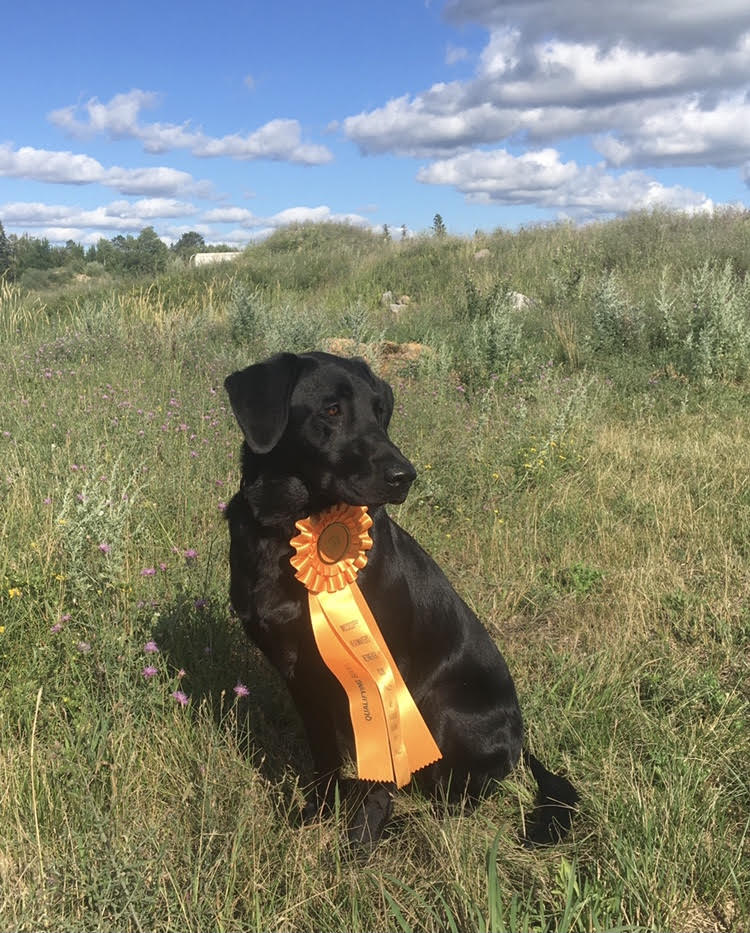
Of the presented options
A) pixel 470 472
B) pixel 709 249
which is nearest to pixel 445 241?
pixel 709 249

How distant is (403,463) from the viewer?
6.97 ft

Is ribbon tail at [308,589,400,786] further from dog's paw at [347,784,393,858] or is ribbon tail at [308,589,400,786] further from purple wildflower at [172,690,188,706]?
purple wildflower at [172,690,188,706]

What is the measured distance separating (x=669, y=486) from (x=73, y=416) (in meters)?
3.75

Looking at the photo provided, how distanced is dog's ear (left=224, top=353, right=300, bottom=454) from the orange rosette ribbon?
286 millimetres

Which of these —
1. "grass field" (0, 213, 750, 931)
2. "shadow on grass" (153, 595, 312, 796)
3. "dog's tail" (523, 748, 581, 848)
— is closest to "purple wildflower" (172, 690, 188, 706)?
"grass field" (0, 213, 750, 931)

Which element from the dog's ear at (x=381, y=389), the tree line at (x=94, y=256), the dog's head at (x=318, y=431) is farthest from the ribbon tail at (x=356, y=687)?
the tree line at (x=94, y=256)

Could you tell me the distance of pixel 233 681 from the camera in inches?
105

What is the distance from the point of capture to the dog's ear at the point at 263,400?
2.13m

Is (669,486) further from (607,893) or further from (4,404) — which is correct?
(4,404)

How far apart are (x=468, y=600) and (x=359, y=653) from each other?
4.84ft

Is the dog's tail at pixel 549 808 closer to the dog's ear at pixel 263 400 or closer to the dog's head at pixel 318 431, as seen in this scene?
the dog's head at pixel 318 431

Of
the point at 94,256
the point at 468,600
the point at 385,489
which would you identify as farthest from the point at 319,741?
the point at 94,256

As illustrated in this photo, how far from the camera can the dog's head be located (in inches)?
83.7

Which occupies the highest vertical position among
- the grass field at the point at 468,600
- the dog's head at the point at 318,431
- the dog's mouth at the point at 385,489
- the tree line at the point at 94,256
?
the tree line at the point at 94,256
